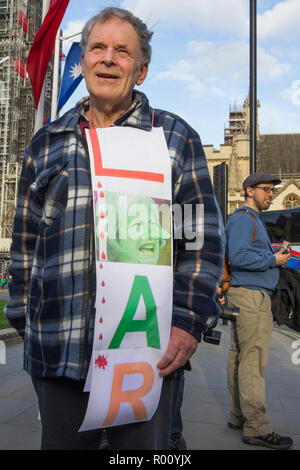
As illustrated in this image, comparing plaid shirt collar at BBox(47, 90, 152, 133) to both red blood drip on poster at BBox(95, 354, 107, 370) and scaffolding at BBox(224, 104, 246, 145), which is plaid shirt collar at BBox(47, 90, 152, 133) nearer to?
red blood drip on poster at BBox(95, 354, 107, 370)

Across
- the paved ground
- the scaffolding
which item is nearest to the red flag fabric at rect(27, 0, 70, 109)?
the paved ground

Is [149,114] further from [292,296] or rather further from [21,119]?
[21,119]

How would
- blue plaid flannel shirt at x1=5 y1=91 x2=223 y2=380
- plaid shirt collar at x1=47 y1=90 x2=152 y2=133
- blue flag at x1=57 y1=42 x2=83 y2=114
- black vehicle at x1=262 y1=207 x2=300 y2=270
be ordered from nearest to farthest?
1. blue plaid flannel shirt at x1=5 y1=91 x2=223 y2=380
2. plaid shirt collar at x1=47 y1=90 x2=152 y2=133
3. blue flag at x1=57 y1=42 x2=83 y2=114
4. black vehicle at x1=262 y1=207 x2=300 y2=270

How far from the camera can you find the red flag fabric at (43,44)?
909 centimetres

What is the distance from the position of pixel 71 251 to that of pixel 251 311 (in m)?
2.30

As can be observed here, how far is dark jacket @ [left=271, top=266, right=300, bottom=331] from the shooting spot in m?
3.69

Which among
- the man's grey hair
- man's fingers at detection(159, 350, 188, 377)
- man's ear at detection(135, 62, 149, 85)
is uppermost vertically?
the man's grey hair

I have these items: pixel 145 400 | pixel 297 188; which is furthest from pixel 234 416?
pixel 297 188

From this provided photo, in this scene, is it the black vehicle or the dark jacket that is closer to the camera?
the dark jacket

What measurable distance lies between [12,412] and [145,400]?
291cm

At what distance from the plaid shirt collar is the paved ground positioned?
2.34 m

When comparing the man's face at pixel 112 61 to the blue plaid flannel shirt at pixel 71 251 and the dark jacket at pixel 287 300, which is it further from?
the dark jacket at pixel 287 300

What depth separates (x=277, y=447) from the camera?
10.6 ft

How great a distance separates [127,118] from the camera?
1.68m
